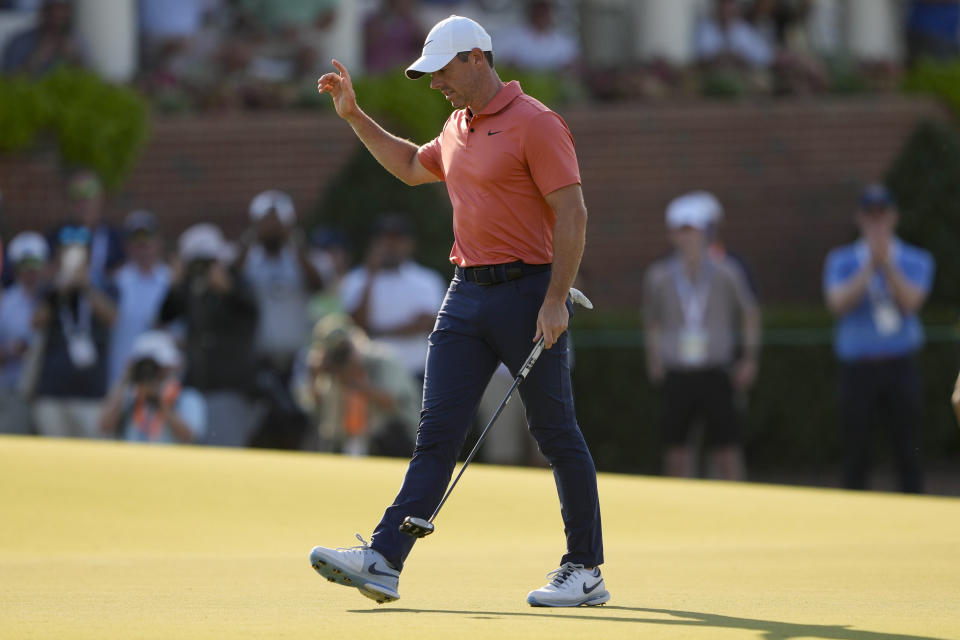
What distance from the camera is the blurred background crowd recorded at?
1213 cm

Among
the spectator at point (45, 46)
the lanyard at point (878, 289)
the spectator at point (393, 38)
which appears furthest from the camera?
the spectator at point (393, 38)

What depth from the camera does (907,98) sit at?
66.4 feet

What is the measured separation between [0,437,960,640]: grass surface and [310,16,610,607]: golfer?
233 millimetres

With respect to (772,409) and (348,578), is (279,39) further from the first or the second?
(348,578)

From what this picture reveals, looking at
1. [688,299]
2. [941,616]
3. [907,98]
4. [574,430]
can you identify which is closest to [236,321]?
[688,299]

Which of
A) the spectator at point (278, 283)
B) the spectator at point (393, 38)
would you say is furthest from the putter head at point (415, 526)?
the spectator at point (393, 38)

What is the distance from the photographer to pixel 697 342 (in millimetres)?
12203

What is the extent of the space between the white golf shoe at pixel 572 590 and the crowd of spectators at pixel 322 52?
12.3 metres

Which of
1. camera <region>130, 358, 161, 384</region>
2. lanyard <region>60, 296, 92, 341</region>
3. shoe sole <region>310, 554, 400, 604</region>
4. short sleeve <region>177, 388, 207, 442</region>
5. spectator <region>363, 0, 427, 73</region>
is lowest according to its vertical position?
short sleeve <region>177, 388, 207, 442</region>

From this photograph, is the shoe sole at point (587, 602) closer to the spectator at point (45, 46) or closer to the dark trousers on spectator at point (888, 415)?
the dark trousers on spectator at point (888, 415)

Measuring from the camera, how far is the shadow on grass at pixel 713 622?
16.9 feet

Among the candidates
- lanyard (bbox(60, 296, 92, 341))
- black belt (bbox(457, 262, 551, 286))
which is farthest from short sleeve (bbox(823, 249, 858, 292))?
black belt (bbox(457, 262, 551, 286))

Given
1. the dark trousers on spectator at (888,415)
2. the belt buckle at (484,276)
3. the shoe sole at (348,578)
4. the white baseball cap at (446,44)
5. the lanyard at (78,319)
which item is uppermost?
the white baseball cap at (446,44)

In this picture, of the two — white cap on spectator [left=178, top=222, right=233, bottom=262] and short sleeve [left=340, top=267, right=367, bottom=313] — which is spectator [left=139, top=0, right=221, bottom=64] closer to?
white cap on spectator [left=178, top=222, right=233, bottom=262]
